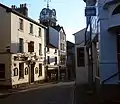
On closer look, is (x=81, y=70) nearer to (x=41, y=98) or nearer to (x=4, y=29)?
(x=4, y=29)

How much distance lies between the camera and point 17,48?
31578mm

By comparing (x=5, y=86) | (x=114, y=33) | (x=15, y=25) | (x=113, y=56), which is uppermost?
(x=15, y=25)

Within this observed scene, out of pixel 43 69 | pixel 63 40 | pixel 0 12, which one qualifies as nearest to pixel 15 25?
pixel 0 12

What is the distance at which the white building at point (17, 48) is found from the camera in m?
Result: 30.0

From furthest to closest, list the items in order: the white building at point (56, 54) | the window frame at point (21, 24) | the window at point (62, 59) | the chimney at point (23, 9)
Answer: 1. the window at point (62, 59)
2. the white building at point (56, 54)
3. the chimney at point (23, 9)
4. the window frame at point (21, 24)

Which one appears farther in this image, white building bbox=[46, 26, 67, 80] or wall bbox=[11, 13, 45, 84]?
white building bbox=[46, 26, 67, 80]

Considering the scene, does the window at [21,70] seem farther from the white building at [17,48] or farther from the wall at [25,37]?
the wall at [25,37]

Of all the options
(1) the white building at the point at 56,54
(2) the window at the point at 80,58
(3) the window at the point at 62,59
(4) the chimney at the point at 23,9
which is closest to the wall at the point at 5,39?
(4) the chimney at the point at 23,9

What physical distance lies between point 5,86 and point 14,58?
305cm

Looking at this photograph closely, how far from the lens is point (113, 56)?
565 inches

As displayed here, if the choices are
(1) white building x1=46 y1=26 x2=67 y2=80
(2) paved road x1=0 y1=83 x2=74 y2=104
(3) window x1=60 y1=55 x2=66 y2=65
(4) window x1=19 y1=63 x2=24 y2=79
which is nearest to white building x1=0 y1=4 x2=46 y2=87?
(4) window x1=19 y1=63 x2=24 y2=79

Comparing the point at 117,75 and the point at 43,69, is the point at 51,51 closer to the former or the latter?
the point at 43,69

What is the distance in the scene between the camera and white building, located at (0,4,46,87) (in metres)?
30.0

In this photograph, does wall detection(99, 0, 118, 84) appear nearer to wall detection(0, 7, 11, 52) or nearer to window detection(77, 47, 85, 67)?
wall detection(0, 7, 11, 52)
